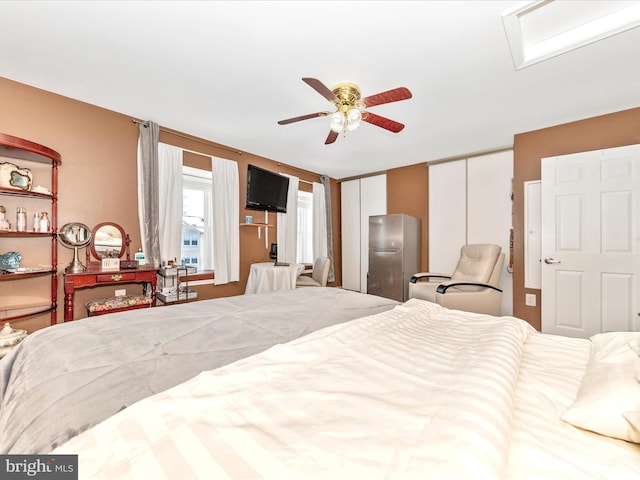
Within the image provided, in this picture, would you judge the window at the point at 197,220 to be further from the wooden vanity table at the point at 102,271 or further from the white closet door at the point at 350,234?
the white closet door at the point at 350,234

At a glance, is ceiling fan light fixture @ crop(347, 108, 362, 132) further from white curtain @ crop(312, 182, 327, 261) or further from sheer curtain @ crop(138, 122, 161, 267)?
white curtain @ crop(312, 182, 327, 261)

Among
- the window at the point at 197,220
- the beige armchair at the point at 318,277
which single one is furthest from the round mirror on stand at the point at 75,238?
the beige armchair at the point at 318,277

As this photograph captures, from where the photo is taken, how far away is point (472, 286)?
3.50 metres

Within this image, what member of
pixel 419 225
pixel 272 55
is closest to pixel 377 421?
pixel 272 55

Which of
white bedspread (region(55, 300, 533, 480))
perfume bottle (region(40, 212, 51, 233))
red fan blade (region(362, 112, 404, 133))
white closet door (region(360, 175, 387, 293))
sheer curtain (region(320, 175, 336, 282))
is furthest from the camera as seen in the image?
sheer curtain (region(320, 175, 336, 282))

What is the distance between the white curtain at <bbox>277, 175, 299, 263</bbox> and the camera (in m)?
4.75

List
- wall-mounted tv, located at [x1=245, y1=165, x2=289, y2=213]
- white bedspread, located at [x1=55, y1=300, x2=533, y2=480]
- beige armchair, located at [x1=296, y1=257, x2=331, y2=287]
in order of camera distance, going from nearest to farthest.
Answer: white bedspread, located at [x1=55, y1=300, x2=533, y2=480] < wall-mounted tv, located at [x1=245, y1=165, x2=289, y2=213] < beige armchair, located at [x1=296, y1=257, x2=331, y2=287]

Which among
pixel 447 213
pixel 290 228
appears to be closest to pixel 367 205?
pixel 447 213

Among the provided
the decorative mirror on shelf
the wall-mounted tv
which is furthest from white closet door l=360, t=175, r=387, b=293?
the decorative mirror on shelf

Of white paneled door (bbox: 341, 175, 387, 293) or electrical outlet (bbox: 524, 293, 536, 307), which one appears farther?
white paneled door (bbox: 341, 175, 387, 293)

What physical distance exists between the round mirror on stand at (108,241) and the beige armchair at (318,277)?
7.32ft

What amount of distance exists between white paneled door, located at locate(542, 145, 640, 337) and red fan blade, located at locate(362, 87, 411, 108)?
7.22 feet

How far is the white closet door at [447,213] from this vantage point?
4.32 metres

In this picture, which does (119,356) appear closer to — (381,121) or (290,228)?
(381,121)
